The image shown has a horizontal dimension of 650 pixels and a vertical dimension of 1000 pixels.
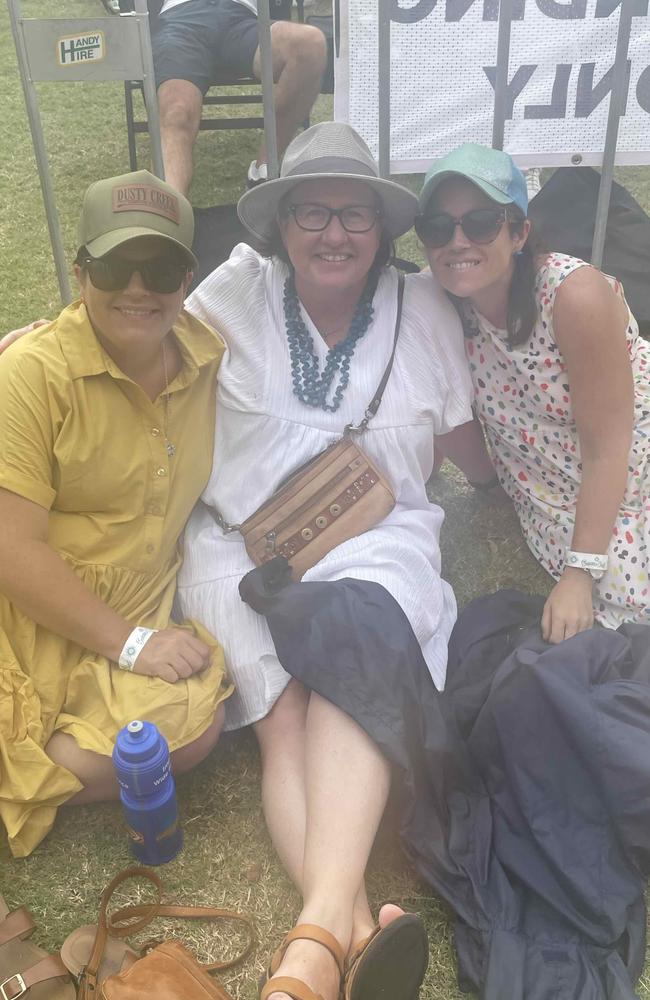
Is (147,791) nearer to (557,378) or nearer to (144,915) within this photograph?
(144,915)

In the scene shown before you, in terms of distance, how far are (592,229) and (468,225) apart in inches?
78.9

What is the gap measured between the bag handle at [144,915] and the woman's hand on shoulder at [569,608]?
106 cm

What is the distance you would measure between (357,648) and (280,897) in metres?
0.59

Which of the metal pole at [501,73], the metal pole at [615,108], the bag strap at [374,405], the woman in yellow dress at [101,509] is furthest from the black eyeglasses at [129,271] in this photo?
the metal pole at [615,108]

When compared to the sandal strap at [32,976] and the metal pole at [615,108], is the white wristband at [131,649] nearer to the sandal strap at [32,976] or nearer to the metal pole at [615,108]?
the sandal strap at [32,976]

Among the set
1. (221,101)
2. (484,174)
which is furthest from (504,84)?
(221,101)

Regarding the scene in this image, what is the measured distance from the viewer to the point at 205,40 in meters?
4.93

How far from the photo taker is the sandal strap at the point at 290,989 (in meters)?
1.58

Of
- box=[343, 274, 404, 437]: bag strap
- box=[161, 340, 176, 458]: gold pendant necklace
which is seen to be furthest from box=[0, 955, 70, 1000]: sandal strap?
box=[343, 274, 404, 437]: bag strap

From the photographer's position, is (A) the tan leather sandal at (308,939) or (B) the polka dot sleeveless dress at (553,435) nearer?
(A) the tan leather sandal at (308,939)

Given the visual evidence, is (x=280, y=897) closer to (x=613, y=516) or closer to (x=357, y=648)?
(x=357, y=648)

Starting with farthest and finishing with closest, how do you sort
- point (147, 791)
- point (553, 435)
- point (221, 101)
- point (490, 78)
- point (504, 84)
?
point (221, 101) < point (490, 78) < point (504, 84) < point (553, 435) < point (147, 791)

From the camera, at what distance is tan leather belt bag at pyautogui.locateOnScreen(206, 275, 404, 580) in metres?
2.34

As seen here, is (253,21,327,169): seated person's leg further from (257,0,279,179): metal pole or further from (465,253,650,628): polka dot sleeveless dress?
(465,253,650,628): polka dot sleeveless dress
